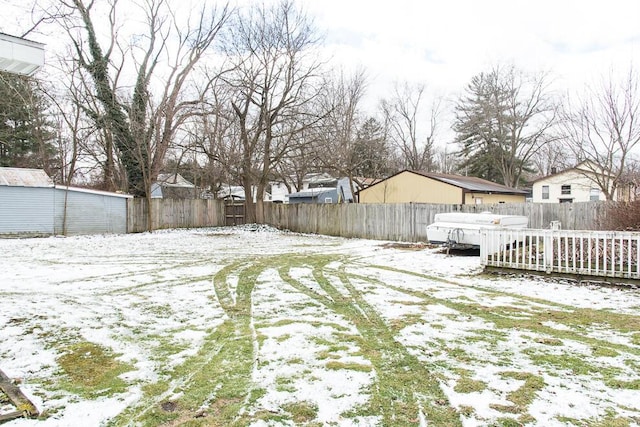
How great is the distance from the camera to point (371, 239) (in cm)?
1733

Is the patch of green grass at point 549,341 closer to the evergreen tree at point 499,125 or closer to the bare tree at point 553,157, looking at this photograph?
the bare tree at point 553,157

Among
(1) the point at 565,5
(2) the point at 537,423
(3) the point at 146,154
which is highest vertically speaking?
(1) the point at 565,5

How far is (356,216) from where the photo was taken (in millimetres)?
18062

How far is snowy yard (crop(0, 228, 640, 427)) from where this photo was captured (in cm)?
278

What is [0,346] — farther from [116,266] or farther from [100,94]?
[100,94]

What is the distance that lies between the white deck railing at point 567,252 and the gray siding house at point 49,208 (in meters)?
16.8

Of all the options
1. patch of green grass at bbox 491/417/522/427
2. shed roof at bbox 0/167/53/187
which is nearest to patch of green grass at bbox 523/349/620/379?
patch of green grass at bbox 491/417/522/427

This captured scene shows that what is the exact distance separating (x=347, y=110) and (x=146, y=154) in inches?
479

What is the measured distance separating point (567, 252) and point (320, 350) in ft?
19.0

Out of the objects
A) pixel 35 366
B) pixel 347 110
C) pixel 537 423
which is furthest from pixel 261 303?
pixel 347 110

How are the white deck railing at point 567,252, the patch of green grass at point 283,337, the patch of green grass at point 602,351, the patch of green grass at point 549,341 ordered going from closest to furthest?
1. the patch of green grass at point 602,351
2. the patch of green grass at point 549,341
3. the patch of green grass at point 283,337
4. the white deck railing at point 567,252

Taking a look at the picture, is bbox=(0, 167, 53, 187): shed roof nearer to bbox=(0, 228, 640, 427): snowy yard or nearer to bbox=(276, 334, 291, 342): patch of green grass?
bbox=(0, 228, 640, 427): snowy yard

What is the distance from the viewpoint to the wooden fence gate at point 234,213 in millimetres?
23703

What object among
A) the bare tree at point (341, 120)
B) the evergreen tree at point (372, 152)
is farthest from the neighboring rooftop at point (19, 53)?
the evergreen tree at point (372, 152)
